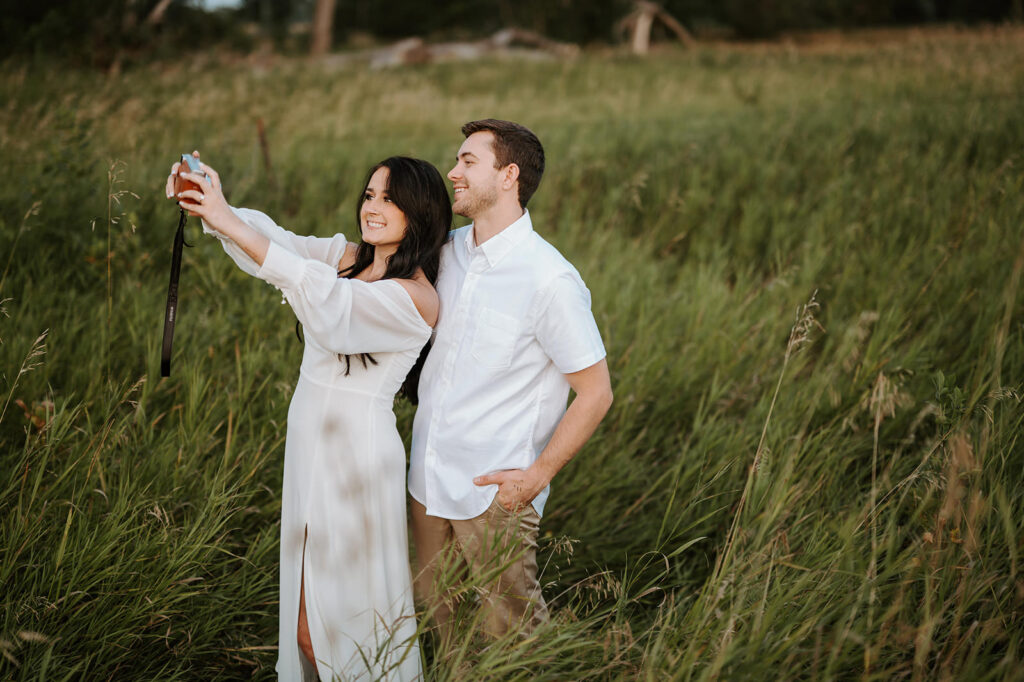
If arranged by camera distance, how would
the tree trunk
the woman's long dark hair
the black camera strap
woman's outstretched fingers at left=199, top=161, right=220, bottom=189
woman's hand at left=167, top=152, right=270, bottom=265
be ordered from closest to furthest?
woman's hand at left=167, top=152, right=270, bottom=265, woman's outstretched fingers at left=199, top=161, right=220, bottom=189, the black camera strap, the woman's long dark hair, the tree trunk

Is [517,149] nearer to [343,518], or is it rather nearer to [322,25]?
[343,518]

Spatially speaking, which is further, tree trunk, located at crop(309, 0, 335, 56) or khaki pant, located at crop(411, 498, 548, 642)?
tree trunk, located at crop(309, 0, 335, 56)

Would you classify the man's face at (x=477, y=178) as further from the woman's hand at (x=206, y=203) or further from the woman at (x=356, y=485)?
the woman's hand at (x=206, y=203)

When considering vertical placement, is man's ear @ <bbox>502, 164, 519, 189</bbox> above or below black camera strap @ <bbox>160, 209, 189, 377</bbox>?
above

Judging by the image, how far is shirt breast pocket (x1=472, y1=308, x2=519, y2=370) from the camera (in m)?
2.27

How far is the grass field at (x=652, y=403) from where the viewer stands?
201 cm

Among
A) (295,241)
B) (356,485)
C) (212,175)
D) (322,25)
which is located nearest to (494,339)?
(356,485)

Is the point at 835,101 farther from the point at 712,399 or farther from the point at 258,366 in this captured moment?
the point at 258,366

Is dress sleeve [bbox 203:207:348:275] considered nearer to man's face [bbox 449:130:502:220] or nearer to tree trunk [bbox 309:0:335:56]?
man's face [bbox 449:130:502:220]

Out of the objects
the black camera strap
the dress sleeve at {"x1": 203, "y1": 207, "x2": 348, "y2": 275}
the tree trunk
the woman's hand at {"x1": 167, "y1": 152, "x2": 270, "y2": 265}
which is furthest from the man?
the tree trunk

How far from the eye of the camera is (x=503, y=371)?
2.31m

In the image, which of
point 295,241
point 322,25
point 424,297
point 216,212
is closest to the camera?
point 216,212

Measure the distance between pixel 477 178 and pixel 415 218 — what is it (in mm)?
240


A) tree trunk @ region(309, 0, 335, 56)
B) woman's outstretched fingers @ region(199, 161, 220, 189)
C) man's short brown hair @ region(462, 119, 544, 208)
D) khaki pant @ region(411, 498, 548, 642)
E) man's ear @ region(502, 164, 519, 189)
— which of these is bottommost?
khaki pant @ region(411, 498, 548, 642)
